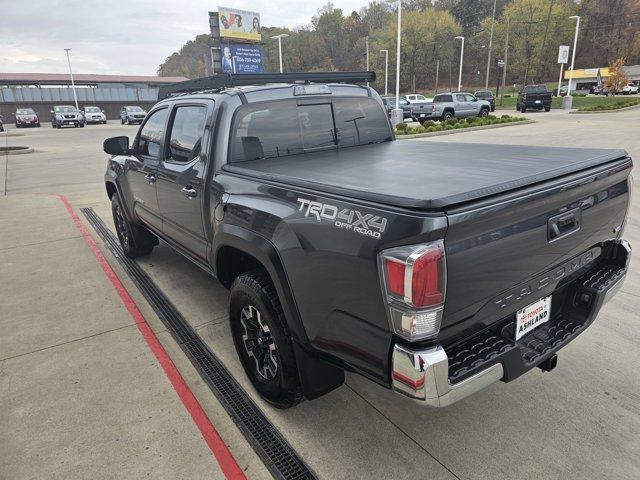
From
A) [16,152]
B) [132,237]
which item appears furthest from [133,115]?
[132,237]

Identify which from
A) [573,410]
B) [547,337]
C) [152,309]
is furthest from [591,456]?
[152,309]

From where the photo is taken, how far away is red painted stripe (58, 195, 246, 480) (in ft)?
7.73

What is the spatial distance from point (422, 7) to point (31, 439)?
131 m

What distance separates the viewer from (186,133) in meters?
3.57

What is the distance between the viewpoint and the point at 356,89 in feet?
12.8

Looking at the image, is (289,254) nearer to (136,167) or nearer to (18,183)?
(136,167)

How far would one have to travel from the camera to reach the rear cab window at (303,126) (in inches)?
125

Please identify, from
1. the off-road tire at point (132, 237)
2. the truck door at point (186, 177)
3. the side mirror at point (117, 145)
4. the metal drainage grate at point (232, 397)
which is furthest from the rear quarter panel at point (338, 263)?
the off-road tire at point (132, 237)

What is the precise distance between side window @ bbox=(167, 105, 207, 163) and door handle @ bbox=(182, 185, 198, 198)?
224 mm

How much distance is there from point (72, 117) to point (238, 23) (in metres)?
19.1

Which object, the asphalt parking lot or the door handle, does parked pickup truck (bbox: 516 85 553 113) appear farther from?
the door handle

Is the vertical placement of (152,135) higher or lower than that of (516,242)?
higher

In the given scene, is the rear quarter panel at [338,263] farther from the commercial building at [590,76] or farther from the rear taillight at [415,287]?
the commercial building at [590,76]

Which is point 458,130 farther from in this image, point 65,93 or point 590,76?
point 590,76
